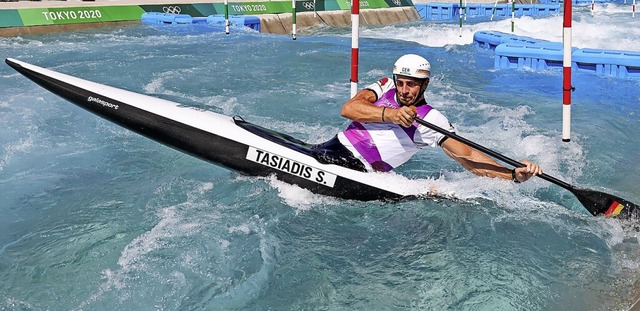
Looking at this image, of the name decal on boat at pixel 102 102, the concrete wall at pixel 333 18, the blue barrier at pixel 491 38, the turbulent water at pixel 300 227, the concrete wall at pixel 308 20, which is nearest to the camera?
the turbulent water at pixel 300 227

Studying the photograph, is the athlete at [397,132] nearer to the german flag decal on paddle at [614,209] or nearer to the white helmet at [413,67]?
the white helmet at [413,67]

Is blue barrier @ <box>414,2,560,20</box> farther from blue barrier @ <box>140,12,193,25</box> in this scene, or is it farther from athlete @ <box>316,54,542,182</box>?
athlete @ <box>316,54,542,182</box>

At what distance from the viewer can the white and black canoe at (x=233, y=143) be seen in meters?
3.85

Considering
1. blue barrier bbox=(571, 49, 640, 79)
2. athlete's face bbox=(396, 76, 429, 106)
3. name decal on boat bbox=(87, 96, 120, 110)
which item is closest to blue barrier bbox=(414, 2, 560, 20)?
blue barrier bbox=(571, 49, 640, 79)

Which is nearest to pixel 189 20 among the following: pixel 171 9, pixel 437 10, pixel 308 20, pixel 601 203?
pixel 171 9

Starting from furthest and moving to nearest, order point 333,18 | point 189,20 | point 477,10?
point 477,10, point 333,18, point 189,20

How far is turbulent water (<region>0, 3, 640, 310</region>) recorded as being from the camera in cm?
300

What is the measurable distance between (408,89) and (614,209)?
128cm

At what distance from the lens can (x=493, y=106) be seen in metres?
6.99

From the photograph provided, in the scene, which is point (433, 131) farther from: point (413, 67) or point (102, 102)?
point (102, 102)

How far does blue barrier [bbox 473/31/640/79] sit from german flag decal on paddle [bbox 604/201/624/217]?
519cm

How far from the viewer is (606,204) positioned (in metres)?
3.63

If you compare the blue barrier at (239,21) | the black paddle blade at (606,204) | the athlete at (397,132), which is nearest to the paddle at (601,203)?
the black paddle blade at (606,204)

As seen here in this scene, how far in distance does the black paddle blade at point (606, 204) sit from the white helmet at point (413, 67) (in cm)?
107
